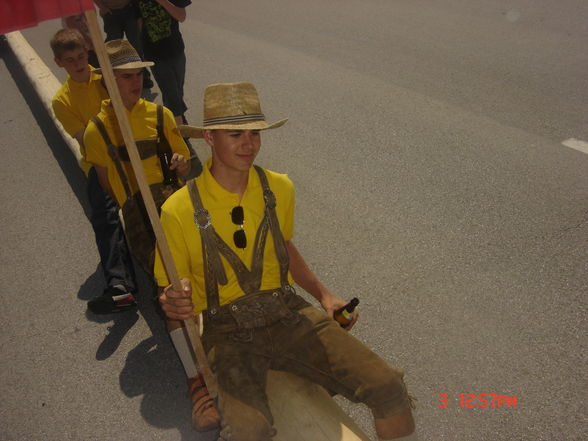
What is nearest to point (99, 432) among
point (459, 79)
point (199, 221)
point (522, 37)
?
point (199, 221)

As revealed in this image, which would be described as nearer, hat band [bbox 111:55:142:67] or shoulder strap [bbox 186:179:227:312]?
shoulder strap [bbox 186:179:227:312]

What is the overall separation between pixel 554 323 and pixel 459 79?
4.76 metres

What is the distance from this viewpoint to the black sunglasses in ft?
9.53

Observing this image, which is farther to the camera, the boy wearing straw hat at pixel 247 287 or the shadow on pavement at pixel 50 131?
the shadow on pavement at pixel 50 131

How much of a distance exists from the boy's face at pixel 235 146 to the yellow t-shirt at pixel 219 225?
0.53 feet

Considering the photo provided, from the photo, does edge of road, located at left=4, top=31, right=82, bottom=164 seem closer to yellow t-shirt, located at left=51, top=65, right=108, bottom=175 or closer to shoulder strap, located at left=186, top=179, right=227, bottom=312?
yellow t-shirt, located at left=51, top=65, right=108, bottom=175

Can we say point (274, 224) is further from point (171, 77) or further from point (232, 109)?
point (171, 77)

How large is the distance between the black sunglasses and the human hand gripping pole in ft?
1.50

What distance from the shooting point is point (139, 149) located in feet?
13.4

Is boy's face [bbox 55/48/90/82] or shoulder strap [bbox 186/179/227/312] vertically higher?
boy's face [bbox 55/48/90/82]

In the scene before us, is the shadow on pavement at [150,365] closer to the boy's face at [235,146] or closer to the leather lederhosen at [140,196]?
the leather lederhosen at [140,196]

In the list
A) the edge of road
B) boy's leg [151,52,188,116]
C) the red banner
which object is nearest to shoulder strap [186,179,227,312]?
the red banner

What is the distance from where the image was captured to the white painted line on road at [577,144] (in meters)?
5.95

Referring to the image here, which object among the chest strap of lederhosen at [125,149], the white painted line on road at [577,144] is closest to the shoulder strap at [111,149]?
the chest strap of lederhosen at [125,149]
